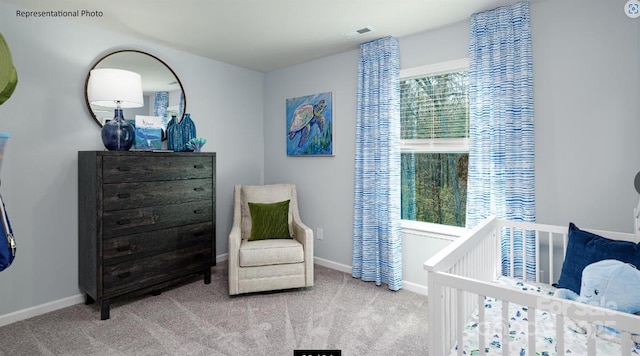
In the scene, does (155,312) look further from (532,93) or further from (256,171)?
(532,93)

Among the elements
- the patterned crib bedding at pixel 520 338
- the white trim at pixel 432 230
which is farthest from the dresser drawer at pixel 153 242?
the patterned crib bedding at pixel 520 338

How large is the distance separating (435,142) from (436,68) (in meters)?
0.65

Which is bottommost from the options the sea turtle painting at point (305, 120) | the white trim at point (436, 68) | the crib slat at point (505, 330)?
the crib slat at point (505, 330)

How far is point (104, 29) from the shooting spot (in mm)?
2826

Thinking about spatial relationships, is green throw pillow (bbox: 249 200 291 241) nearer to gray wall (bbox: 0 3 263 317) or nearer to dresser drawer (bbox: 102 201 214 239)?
dresser drawer (bbox: 102 201 214 239)

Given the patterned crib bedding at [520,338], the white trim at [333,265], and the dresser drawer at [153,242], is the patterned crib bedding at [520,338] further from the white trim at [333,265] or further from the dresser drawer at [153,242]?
the dresser drawer at [153,242]

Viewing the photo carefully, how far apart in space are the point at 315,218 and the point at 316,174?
0.51 meters

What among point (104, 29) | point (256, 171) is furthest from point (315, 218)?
point (104, 29)

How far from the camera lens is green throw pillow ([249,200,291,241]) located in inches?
125

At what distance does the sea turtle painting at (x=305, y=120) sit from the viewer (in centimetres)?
367

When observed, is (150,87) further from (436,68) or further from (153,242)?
(436,68)

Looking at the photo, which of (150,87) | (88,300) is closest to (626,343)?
(88,300)

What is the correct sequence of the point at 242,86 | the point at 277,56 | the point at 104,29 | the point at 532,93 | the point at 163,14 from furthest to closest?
1. the point at 242,86
2. the point at 277,56
3. the point at 104,29
4. the point at 163,14
5. the point at 532,93

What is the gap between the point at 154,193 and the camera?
8.95 feet
